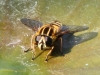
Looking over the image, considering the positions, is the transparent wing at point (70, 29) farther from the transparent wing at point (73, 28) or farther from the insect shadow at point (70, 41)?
the insect shadow at point (70, 41)

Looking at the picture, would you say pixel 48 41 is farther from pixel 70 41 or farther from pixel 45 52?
pixel 70 41

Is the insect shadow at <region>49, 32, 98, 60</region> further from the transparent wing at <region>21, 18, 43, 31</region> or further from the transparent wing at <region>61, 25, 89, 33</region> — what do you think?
the transparent wing at <region>21, 18, 43, 31</region>

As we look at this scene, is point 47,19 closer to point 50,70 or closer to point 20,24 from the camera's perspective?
point 20,24

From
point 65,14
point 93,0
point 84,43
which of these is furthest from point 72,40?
point 93,0

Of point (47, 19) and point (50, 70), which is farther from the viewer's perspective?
point (47, 19)

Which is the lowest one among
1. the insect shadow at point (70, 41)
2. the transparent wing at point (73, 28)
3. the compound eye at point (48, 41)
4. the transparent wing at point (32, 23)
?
the insect shadow at point (70, 41)

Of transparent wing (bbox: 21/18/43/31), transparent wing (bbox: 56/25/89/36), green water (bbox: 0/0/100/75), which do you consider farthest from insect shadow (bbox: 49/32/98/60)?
transparent wing (bbox: 21/18/43/31)

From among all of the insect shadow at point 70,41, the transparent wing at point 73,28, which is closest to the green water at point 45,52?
the insect shadow at point 70,41
